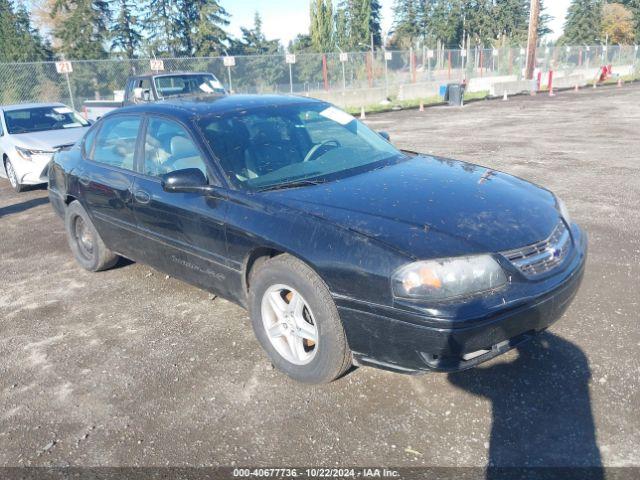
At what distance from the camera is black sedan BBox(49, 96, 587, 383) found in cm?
268

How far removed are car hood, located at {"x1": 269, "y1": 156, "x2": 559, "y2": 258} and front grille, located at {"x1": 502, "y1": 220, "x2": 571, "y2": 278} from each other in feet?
0.13

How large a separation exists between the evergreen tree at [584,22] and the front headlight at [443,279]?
82059 millimetres

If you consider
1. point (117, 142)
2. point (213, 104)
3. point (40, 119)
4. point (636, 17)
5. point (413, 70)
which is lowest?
point (413, 70)

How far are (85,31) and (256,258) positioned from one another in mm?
52377

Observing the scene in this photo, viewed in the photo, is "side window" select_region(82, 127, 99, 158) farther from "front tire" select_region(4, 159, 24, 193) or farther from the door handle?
"front tire" select_region(4, 159, 24, 193)

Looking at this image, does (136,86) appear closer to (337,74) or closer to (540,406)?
(540,406)

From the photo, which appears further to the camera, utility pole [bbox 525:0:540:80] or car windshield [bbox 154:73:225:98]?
utility pole [bbox 525:0:540:80]

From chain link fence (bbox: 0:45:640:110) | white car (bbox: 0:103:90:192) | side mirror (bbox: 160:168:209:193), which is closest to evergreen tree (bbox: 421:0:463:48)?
chain link fence (bbox: 0:45:640:110)

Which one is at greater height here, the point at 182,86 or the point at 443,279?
the point at 182,86

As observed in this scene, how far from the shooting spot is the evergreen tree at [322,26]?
65.6 m

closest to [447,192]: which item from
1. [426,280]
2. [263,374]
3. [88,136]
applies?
[426,280]

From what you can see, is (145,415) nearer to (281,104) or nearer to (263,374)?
(263,374)

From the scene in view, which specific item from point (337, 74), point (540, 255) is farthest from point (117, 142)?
point (337, 74)

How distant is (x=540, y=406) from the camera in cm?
291
